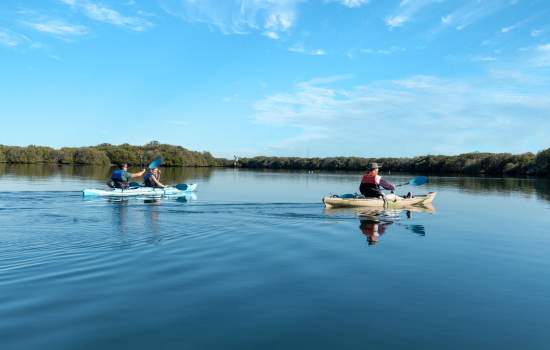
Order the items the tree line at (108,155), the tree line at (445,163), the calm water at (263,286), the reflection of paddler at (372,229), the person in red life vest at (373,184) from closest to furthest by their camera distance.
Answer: the calm water at (263,286), the reflection of paddler at (372,229), the person in red life vest at (373,184), the tree line at (445,163), the tree line at (108,155)

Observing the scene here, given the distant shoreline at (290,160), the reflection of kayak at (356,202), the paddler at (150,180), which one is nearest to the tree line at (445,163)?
the distant shoreline at (290,160)

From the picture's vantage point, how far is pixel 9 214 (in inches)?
610

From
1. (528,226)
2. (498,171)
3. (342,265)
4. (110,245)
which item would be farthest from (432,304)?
(498,171)

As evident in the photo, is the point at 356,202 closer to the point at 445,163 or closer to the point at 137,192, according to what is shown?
the point at 137,192

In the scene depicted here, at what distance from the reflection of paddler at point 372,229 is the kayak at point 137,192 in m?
12.4

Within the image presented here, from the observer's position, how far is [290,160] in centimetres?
13350

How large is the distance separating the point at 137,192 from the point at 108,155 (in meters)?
109

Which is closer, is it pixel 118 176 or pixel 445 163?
pixel 118 176

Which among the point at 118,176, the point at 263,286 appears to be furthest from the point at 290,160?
the point at 263,286

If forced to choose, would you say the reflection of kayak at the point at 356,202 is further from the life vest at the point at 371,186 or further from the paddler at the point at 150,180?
the paddler at the point at 150,180

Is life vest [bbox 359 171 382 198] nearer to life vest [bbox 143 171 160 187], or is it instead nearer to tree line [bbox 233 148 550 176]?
life vest [bbox 143 171 160 187]

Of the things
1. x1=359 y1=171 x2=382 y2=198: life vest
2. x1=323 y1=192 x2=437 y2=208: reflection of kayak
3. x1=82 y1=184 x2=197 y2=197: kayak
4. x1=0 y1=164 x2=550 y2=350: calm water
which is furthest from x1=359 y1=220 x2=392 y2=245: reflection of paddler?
x1=82 y1=184 x2=197 y2=197: kayak

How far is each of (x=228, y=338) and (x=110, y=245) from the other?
232 inches

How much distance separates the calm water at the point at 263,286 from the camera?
554 cm
